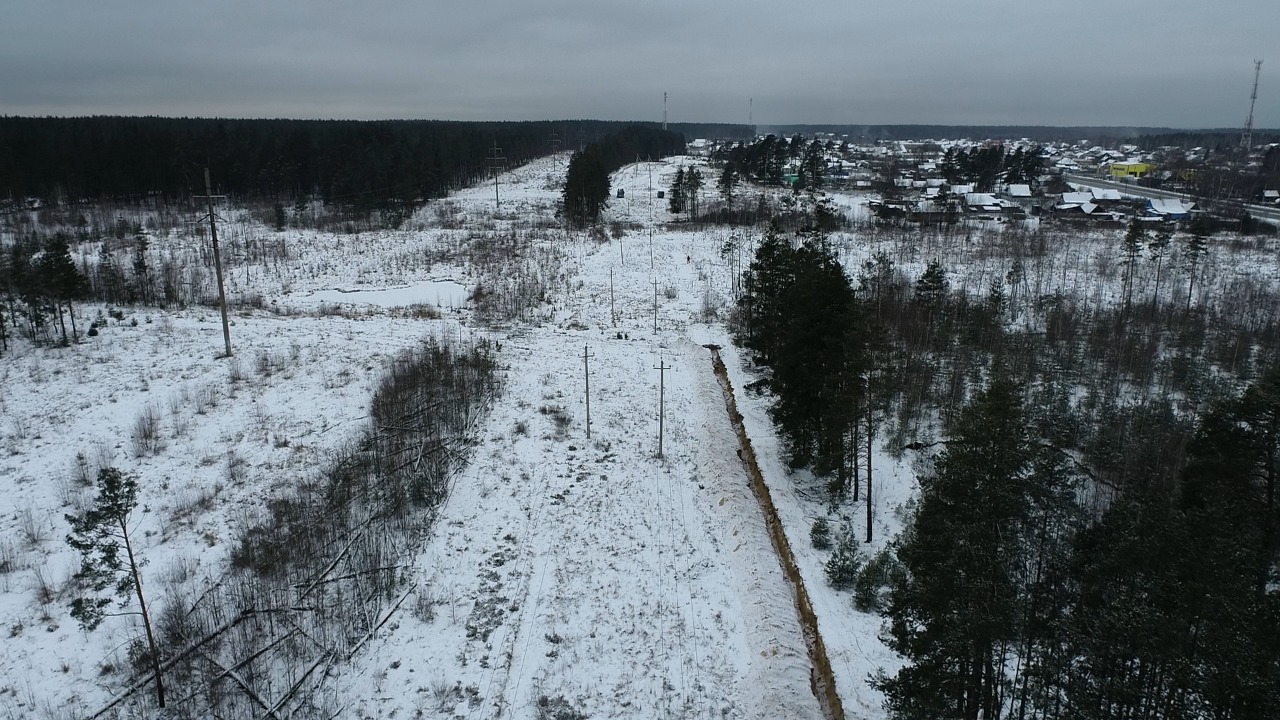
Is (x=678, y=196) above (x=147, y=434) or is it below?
above

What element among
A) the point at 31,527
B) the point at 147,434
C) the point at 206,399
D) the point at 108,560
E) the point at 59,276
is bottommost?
the point at 31,527

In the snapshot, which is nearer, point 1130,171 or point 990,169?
point 990,169

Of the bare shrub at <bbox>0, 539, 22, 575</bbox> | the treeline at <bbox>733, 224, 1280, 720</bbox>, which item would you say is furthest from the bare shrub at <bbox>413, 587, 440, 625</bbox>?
the treeline at <bbox>733, 224, 1280, 720</bbox>

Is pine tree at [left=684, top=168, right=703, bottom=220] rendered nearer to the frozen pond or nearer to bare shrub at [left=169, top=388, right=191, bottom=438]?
the frozen pond

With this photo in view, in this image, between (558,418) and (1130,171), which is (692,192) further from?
(1130,171)

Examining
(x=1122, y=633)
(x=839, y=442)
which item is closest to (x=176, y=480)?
(x=839, y=442)

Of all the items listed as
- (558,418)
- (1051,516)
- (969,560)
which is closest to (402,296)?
(558,418)

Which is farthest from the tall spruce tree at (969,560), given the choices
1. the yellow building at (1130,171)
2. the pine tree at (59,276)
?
the yellow building at (1130,171)
